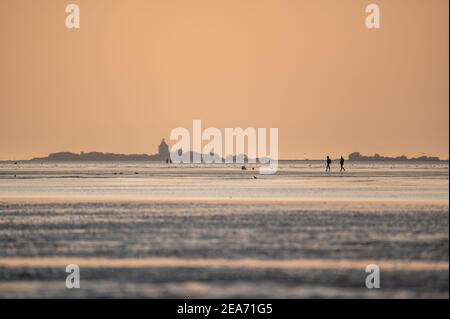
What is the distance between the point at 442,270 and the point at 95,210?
2208cm

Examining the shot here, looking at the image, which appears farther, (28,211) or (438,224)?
(28,211)

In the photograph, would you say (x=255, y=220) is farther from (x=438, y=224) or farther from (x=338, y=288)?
(x=338, y=288)

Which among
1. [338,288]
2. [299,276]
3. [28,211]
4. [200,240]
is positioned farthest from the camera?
[28,211]

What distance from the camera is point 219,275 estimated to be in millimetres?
20203

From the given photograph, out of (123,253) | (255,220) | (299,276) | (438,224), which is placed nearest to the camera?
(299,276)

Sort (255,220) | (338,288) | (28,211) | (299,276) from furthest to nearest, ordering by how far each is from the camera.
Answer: (28,211)
(255,220)
(299,276)
(338,288)

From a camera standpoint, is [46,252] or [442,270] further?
[46,252]

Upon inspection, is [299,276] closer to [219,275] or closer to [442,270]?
[219,275]
